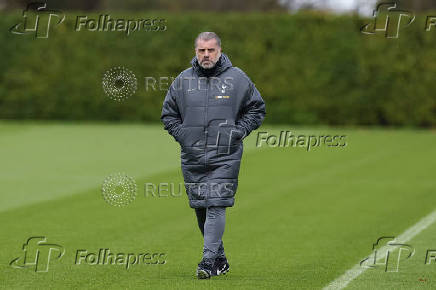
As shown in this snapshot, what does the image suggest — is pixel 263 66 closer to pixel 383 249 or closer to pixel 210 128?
pixel 383 249

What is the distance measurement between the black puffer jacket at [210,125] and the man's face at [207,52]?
2.9 inches

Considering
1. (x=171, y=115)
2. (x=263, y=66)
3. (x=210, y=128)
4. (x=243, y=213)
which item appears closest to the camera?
(x=210, y=128)

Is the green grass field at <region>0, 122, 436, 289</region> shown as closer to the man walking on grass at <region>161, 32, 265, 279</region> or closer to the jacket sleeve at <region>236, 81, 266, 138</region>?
the man walking on grass at <region>161, 32, 265, 279</region>

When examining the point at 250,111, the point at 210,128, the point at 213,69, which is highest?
the point at 213,69

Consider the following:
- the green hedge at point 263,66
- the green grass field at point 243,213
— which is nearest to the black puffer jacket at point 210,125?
the green grass field at point 243,213

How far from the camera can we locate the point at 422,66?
28.8 m

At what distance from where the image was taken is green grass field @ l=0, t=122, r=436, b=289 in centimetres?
890

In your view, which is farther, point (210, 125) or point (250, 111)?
point (250, 111)

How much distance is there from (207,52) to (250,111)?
0.71 metres

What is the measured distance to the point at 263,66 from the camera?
30500 mm

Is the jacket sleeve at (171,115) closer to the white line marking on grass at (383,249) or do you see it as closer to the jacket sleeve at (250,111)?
the jacket sleeve at (250,111)

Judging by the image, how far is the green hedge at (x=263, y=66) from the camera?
29125mm

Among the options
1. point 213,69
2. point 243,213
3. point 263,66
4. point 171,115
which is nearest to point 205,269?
point 171,115

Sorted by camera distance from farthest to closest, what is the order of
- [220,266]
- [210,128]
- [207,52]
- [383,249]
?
1. [383,249]
2. [220,266]
3. [210,128]
4. [207,52]
